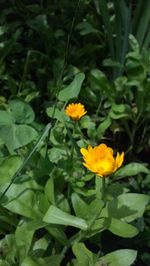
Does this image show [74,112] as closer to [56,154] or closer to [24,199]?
[56,154]

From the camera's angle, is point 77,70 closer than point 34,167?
No

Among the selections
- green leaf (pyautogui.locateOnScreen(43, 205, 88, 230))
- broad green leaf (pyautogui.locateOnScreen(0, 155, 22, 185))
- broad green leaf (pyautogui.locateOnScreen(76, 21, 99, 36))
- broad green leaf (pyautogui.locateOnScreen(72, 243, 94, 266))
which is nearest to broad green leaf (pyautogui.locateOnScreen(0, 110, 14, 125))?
broad green leaf (pyautogui.locateOnScreen(0, 155, 22, 185))

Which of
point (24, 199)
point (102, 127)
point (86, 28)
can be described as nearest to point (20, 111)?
point (24, 199)

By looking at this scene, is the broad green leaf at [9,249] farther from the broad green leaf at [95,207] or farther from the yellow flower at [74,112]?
the yellow flower at [74,112]

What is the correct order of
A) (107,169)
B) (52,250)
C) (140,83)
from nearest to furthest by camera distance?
(107,169) < (52,250) < (140,83)

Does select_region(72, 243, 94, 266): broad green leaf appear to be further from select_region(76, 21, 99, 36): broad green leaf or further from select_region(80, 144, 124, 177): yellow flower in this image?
select_region(76, 21, 99, 36): broad green leaf

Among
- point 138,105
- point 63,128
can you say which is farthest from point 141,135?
point 63,128

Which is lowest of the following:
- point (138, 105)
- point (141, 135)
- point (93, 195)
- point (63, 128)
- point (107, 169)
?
point (141, 135)

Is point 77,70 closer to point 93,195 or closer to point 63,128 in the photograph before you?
point 63,128
